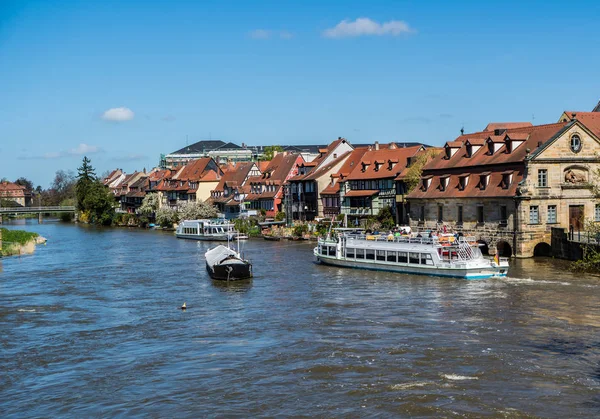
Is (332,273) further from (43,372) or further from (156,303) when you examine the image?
(43,372)

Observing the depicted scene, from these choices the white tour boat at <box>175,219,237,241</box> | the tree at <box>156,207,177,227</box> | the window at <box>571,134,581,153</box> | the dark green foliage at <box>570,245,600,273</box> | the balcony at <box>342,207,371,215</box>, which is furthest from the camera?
the tree at <box>156,207,177,227</box>

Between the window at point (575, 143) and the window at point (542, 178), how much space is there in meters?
2.93

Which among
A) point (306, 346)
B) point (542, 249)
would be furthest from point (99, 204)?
point (306, 346)

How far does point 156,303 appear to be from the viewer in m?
42.9

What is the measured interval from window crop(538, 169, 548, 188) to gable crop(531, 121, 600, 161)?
0.95 m

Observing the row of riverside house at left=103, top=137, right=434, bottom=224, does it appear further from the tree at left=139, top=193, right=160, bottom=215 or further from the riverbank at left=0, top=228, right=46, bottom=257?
the riverbank at left=0, top=228, right=46, bottom=257

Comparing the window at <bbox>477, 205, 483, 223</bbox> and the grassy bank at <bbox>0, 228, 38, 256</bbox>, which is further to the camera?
the grassy bank at <bbox>0, 228, 38, 256</bbox>

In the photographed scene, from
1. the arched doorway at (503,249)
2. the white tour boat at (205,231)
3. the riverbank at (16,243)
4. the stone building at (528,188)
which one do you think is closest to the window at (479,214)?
the stone building at (528,188)

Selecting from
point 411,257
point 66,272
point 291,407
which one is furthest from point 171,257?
point 291,407

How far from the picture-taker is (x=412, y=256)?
172 ft

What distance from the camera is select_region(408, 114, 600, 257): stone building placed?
5734 centimetres

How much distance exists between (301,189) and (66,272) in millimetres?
41347

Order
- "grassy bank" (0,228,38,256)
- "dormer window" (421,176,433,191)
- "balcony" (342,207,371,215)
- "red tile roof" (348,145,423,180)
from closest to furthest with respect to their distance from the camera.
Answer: "dormer window" (421,176,433,191), "grassy bank" (0,228,38,256), "red tile roof" (348,145,423,180), "balcony" (342,207,371,215)

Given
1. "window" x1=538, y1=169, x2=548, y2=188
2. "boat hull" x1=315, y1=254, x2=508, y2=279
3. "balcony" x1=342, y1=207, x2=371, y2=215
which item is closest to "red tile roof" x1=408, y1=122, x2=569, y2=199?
"window" x1=538, y1=169, x2=548, y2=188
